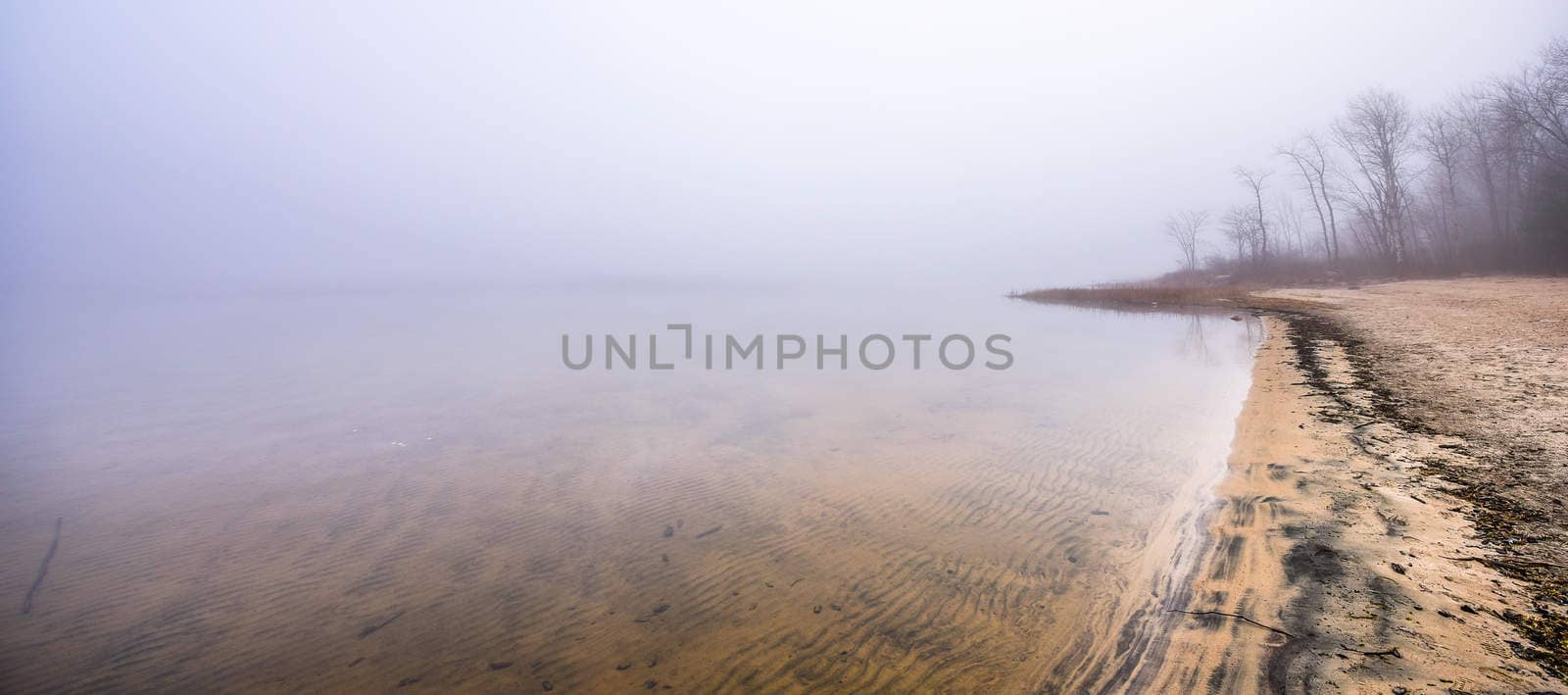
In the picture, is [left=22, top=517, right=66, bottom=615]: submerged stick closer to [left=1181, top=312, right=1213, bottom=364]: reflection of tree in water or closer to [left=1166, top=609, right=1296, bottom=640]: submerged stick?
[left=1166, top=609, right=1296, bottom=640]: submerged stick

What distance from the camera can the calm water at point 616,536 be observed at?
400cm

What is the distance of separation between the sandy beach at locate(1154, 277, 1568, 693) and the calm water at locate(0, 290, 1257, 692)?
0.48 m

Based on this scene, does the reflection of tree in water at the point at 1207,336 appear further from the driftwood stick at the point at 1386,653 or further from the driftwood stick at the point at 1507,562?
the driftwood stick at the point at 1386,653

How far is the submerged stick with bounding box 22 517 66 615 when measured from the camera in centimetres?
498

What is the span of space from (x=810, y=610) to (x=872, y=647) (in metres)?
0.67

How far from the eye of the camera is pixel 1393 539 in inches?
172

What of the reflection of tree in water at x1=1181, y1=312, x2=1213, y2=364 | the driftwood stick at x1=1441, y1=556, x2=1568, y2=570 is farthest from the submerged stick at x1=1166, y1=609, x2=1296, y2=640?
the reflection of tree in water at x1=1181, y1=312, x2=1213, y2=364

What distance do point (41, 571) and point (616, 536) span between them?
569cm

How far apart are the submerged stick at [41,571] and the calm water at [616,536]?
6 centimetres

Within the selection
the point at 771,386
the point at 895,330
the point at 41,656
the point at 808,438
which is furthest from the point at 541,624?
the point at 895,330

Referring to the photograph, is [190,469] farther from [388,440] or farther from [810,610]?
[810,610]

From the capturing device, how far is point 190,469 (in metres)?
Result: 8.93

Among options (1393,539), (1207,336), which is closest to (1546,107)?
(1207,336)

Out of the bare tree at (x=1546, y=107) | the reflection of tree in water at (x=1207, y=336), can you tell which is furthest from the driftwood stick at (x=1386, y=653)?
the bare tree at (x=1546, y=107)
